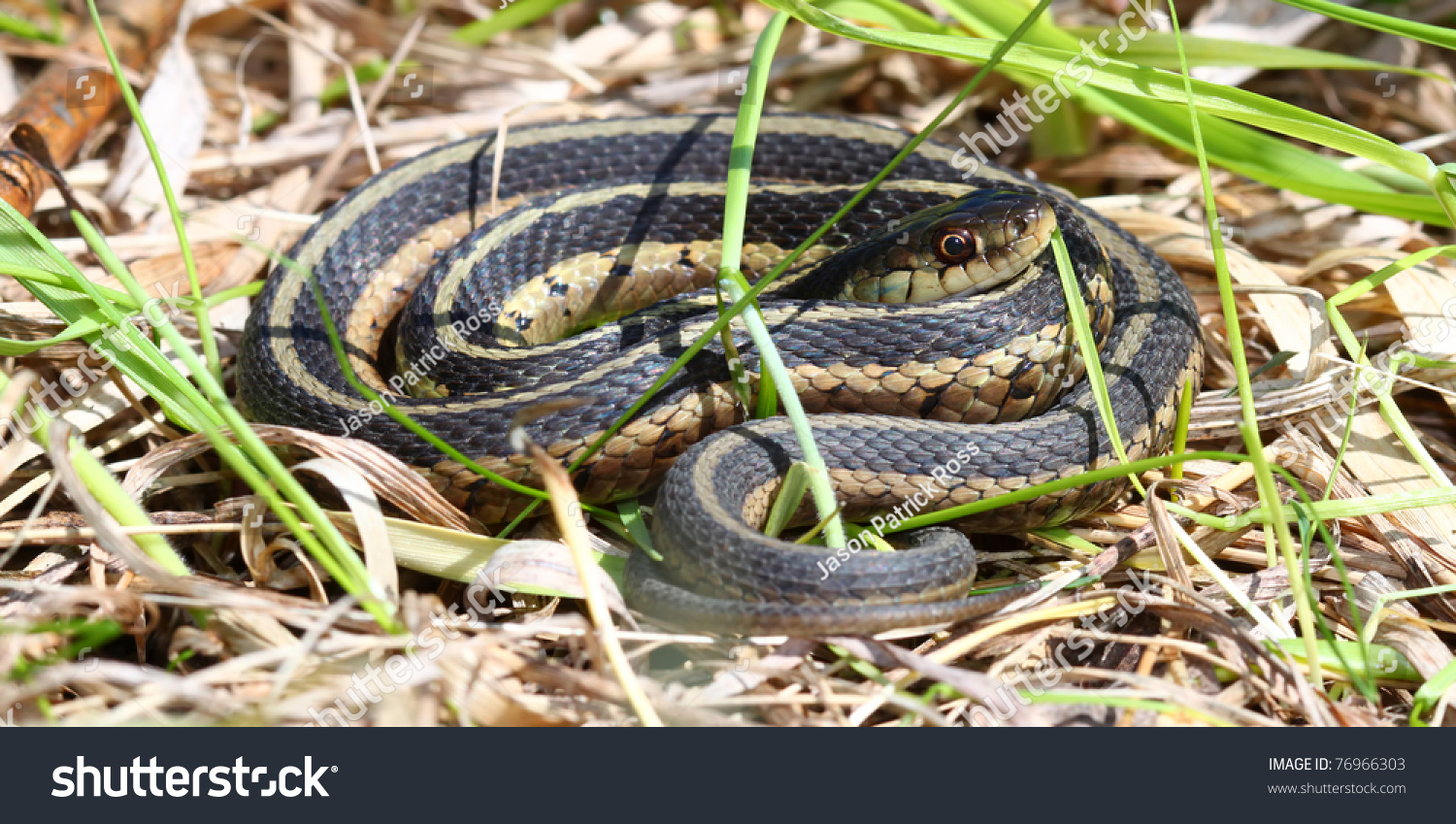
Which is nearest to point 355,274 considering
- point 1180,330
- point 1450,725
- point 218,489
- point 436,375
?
point 436,375

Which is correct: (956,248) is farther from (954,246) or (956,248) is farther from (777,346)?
(777,346)

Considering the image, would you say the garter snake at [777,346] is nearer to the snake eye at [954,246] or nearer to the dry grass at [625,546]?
the snake eye at [954,246]

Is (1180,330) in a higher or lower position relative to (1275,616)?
higher

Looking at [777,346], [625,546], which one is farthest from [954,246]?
[625,546]

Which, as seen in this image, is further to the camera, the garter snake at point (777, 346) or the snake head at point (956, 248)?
the snake head at point (956, 248)

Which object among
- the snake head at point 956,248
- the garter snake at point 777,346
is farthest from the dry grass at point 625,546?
the snake head at point 956,248

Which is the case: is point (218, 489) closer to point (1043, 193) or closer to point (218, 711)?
point (218, 711)
